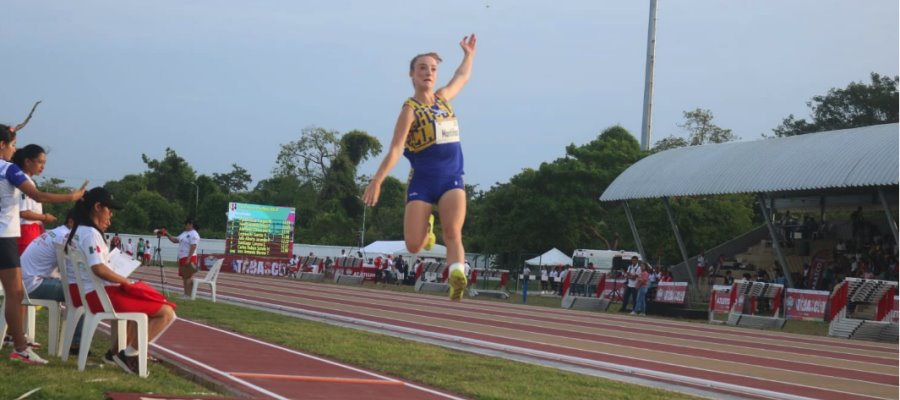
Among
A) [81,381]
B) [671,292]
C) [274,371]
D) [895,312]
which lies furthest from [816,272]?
[81,381]

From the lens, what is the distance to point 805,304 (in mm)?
25719

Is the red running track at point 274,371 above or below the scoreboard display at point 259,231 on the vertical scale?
below

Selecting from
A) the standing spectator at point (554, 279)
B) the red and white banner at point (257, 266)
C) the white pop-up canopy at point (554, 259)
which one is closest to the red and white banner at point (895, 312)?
the standing spectator at point (554, 279)

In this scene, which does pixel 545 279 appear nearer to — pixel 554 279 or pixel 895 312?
pixel 554 279

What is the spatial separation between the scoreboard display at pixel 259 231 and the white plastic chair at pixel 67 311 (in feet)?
120

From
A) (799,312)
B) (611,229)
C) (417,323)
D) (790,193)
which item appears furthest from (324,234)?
(417,323)

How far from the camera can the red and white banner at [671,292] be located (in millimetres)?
28359

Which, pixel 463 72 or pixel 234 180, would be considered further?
pixel 234 180

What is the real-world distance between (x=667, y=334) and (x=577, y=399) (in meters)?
11.1

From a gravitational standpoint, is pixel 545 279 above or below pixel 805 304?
above

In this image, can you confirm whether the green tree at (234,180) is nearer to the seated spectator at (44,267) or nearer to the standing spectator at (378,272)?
the standing spectator at (378,272)

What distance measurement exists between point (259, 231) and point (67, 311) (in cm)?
3777

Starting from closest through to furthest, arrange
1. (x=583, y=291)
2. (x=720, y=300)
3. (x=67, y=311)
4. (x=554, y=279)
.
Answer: (x=67, y=311)
(x=720, y=300)
(x=583, y=291)
(x=554, y=279)

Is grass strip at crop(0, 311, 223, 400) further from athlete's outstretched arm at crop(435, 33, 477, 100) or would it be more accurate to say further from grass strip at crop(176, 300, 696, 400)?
athlete's outstretched arm at crop(435, 33, 477, 100)
